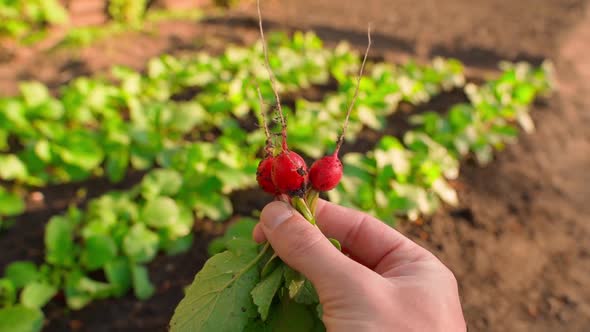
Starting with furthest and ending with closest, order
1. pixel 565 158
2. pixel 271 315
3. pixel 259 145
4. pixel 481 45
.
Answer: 1. pixel 481 45
2. pixel 565 158
3. pixel 259 145
4. pixel 271 315

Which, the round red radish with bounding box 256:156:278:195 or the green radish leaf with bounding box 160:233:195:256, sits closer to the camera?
the round red radish with bounding box 256:156:278:195

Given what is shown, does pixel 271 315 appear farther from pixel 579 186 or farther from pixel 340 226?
pixel 579 186

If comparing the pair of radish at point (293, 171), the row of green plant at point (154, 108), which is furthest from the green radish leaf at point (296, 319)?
the row of green plant at point (154, 108)

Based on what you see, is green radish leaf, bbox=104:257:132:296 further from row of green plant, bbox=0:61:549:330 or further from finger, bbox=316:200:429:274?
finger, bbox=316:200:429:274

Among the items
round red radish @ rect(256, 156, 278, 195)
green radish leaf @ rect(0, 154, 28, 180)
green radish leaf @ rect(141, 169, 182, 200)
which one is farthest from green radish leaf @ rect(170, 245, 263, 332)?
green radish leaf @ rect(0, 154, 28, 180)

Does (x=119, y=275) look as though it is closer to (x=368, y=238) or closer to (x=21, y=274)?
(x=21, y=274)

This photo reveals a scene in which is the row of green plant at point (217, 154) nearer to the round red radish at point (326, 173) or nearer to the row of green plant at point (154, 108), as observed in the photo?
the row of green plant at point (154, 108)

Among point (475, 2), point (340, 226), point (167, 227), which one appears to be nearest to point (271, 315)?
point (340, 226)
